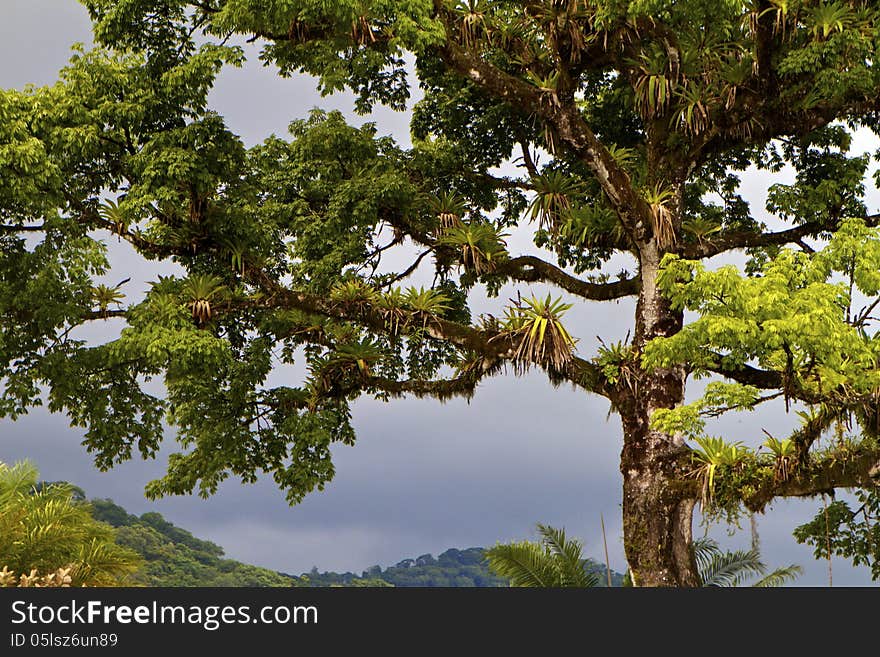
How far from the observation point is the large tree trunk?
13469mm

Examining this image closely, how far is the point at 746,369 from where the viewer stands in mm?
14297

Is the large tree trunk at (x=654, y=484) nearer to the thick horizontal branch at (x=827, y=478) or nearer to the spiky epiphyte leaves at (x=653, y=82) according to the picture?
the thick horizontal branch at (x=827, y=478)

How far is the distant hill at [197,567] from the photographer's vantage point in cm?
2714

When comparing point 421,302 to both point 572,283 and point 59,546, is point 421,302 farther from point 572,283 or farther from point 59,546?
point 59,546

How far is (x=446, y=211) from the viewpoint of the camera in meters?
16.2

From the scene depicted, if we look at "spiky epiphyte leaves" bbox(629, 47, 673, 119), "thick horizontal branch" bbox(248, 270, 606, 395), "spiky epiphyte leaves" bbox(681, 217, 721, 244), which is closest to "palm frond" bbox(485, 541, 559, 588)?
"thick horizontal branch" bbox(248, 270, 606, 395)

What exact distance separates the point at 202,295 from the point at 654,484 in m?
7.06

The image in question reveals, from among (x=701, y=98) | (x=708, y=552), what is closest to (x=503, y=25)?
(x=701, y=98)

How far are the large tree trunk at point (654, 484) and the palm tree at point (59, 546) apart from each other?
6.62 m

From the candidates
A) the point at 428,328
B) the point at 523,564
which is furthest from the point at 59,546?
the point at 523,564

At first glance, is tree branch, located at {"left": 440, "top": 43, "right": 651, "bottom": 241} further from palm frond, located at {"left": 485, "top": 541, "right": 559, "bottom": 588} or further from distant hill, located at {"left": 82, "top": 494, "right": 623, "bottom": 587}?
distant hill, located at {"left": 82, "top": 494, "right": 623, "bottom": 587}

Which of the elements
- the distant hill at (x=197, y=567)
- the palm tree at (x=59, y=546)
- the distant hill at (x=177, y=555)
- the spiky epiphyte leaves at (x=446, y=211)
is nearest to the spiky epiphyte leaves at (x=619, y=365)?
the spiky epiphyte leaves at (x=446, y=211)

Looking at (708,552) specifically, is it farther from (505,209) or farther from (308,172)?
(308,172)

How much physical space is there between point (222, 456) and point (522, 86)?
7.60m
